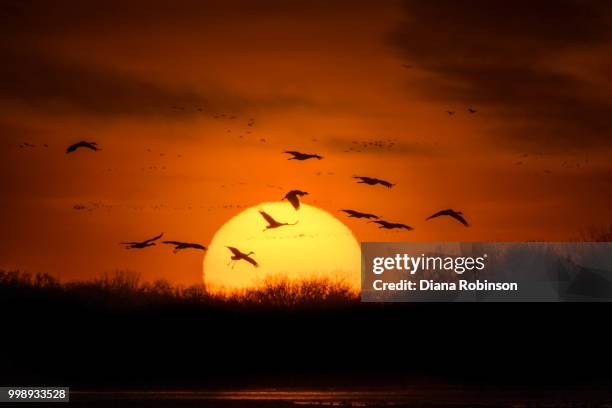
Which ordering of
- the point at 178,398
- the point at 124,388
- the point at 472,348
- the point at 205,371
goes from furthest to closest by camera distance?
the point at 472,348, the point at 205,371, the point at 124,388, the point at 178,398

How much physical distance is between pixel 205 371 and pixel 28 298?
14.6m

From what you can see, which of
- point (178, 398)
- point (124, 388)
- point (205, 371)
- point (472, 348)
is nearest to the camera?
point (178, 398)

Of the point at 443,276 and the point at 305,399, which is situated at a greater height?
the point at 443,276

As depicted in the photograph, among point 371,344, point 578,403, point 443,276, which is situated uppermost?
point 443,276

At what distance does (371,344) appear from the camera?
179 ft

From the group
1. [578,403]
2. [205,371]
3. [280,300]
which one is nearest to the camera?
[578,403]

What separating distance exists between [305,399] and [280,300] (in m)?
23.7

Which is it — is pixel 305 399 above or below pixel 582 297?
below

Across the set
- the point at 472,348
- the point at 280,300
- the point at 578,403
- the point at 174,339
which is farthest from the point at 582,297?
the point at 578,403

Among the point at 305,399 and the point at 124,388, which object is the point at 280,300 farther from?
the point at 305,399

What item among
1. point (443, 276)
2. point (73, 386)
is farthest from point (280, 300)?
point (73, 386)

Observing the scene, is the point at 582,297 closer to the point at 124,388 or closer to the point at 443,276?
the point at 443,276

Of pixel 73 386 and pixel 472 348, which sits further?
pixel 472 348

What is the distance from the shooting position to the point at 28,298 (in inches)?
2391
